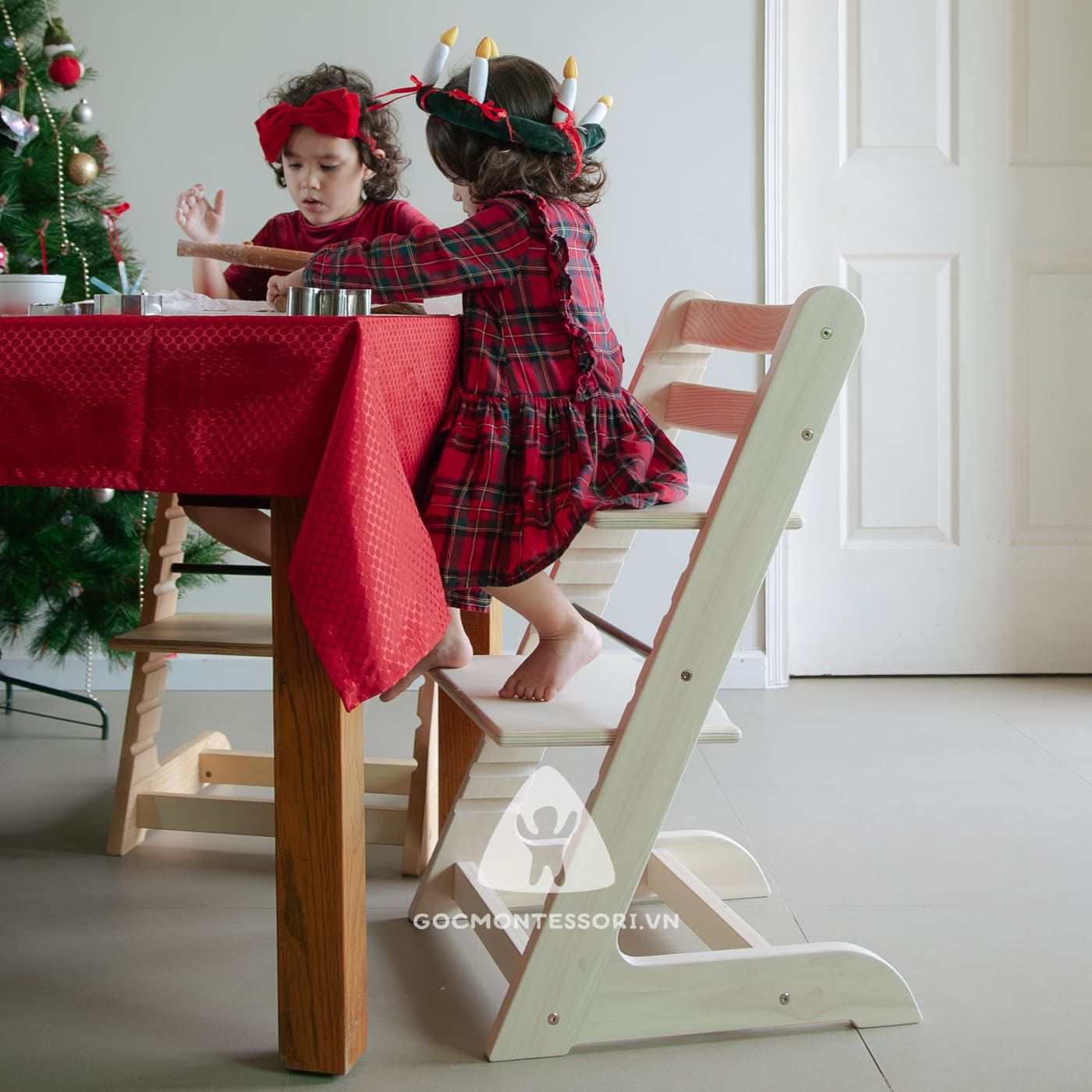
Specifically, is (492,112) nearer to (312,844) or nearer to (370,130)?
(370,130)

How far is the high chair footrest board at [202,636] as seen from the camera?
1830mm

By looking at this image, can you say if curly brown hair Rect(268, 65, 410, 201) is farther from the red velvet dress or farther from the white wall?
the white wall

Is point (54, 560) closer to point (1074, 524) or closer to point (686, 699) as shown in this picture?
point (686, 699)

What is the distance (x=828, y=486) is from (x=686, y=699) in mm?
1828

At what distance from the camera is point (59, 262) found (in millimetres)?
2580

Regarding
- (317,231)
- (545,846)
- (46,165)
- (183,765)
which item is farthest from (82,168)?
(545,846)

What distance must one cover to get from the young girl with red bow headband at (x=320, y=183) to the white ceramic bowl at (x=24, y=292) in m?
0.43

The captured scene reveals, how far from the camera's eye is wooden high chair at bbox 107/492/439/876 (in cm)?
187

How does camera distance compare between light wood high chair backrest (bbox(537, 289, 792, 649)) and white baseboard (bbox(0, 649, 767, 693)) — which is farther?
white baseboard (bbox(0, 649, 767, 693))

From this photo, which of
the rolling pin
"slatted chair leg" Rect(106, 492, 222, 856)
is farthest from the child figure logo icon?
the rolling pin

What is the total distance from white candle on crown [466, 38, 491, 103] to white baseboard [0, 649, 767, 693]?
160 cm

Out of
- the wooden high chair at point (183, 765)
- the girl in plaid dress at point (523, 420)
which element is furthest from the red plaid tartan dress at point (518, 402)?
the wooden high chair at point (183, 765)

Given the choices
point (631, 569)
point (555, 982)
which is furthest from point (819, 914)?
point (631, 569)

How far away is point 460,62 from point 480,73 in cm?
137
